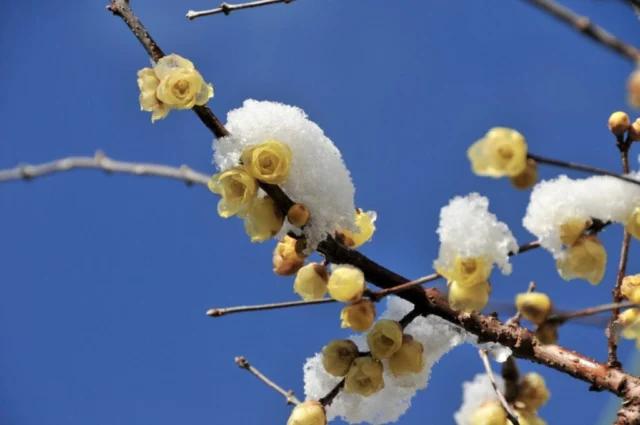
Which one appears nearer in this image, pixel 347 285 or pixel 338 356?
pixel 347 285

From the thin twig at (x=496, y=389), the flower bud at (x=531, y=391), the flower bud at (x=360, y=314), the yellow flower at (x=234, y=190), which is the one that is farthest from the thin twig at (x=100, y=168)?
the flower bud at (x=531, y=391)

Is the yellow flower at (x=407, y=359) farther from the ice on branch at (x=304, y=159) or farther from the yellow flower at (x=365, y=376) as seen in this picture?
the ice on branch at (x=304, y=159)

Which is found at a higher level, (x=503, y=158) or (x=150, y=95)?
(x=150, y=95)

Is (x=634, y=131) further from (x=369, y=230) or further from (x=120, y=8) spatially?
(x=120, y=8)

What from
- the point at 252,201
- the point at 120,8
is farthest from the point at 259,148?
the point at 120,8

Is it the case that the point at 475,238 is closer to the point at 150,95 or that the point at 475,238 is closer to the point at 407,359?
the point at 407,359

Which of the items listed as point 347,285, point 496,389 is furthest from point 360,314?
point 496,389
